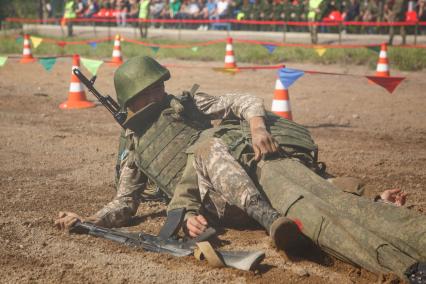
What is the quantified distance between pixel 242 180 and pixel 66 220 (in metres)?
1.40

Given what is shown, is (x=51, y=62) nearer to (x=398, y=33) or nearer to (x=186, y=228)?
(x=186, y=228)

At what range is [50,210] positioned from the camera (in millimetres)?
5441

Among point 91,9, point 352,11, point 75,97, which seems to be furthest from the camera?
point 91,9

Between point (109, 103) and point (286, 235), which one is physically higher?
point (109, 103)

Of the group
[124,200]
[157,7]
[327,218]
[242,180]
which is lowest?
[124,200]

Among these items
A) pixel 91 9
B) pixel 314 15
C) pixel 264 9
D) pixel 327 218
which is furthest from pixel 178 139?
pixel 91 9

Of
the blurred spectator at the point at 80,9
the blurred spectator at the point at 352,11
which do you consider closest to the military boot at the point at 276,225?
the blurred spectator at the point at 352,11

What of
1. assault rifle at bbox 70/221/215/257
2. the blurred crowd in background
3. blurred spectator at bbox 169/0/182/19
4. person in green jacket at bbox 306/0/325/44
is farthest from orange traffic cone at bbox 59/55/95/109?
blurred spectator at bbox 169/0/182/19

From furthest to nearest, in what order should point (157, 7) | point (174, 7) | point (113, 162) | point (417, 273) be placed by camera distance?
1. point (157, 7)
2. point (174, 7)
3. point (113, 162)
4. point (417, 273)

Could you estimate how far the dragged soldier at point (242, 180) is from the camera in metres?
3.70

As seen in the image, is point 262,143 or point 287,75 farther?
point 287,75

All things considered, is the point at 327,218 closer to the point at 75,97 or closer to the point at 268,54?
the point at 75,97

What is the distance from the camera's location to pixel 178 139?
4.94 meters

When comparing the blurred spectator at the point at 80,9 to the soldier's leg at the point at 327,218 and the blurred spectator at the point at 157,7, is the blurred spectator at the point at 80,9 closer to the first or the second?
the blurred spectator at the point at 157,7
